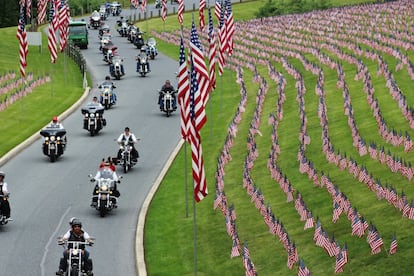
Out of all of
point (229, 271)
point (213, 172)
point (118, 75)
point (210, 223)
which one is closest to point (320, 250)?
point (229, 271)

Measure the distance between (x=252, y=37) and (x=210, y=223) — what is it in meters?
52.3

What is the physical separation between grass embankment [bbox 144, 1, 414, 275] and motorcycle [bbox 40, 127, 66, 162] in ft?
14.9

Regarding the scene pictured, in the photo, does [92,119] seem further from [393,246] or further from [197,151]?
[393,246]

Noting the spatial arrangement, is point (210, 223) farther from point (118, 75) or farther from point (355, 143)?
point (118, 75)

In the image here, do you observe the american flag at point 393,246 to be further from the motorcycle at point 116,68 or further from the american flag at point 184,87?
the motorcycle at point 116,68

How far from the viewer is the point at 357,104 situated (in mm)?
44375

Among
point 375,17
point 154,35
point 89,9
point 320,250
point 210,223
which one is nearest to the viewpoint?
point 320,250

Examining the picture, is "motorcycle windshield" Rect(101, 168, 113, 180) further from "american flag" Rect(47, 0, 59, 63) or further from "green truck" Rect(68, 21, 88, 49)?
"green truck" Rect(68, 21, 88, 49)

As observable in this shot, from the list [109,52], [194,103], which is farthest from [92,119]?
[109,52]

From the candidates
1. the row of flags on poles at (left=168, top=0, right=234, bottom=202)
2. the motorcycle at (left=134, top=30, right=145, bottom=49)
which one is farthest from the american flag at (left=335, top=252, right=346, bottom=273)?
the motorcycle at (left=134, top=30, right=145, bottom=49)

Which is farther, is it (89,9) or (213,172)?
(89,9)

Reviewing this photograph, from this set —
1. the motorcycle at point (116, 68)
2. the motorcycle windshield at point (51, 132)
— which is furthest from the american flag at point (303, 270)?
the motorcycle at point (116, 68)

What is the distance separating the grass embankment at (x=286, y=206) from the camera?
84.0 ft

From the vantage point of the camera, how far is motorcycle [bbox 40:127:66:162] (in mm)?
41406
